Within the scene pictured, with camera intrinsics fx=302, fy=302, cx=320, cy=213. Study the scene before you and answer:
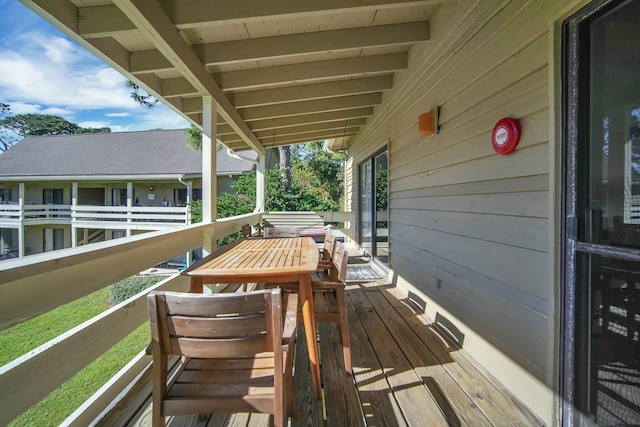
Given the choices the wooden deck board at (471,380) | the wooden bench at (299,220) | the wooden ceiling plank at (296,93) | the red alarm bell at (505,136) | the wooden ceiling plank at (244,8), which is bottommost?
the wooden deck board at (471,380)

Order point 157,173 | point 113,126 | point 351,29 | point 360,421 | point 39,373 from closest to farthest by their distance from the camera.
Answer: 1. point 39,373
2. point 360,421
3. point 351,29
4. point 157,173
5. point 113,126

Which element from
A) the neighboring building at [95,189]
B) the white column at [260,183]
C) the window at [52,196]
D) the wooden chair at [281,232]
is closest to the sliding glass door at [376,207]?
the wooden chair at [281,232]

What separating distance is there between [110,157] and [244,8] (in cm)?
1513

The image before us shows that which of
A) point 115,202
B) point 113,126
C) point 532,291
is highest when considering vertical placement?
point 113,126

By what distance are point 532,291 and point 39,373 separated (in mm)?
2217

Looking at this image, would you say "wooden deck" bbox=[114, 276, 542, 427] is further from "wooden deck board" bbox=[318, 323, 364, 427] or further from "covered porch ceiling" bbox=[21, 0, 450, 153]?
"covered porch ceiling" bbox=[21, 0, 450, 153]

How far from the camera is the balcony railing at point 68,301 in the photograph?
1023 mm

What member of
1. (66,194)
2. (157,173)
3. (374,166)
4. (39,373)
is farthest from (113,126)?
(39,373)

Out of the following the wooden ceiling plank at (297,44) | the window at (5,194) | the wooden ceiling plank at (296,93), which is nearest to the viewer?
the wooden ceiling plank at (297,44)

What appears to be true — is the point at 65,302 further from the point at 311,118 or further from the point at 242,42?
the point at 311,118

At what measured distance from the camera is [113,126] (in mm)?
31156

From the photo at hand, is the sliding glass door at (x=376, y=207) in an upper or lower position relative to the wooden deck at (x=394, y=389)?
upper

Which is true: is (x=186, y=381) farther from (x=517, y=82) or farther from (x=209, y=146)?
(x=209, y=146)

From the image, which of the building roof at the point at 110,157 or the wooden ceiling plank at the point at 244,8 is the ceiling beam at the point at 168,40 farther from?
the building roof at the point at 110,157
